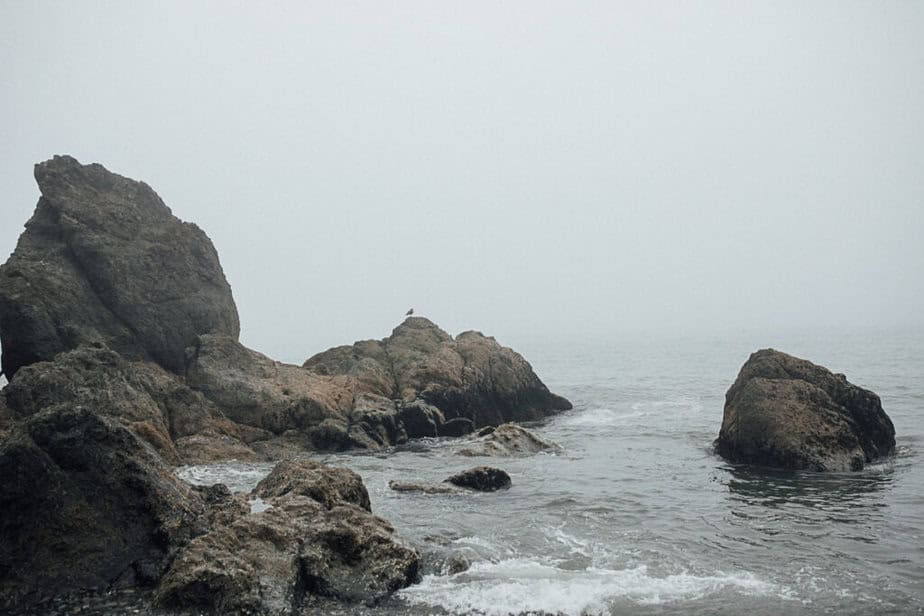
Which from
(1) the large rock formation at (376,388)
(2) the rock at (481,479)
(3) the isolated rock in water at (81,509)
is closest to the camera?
(3) the isolated rock in water at (81,509)

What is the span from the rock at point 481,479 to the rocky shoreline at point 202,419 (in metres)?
0.05

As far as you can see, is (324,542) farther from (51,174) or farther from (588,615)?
(51,174)

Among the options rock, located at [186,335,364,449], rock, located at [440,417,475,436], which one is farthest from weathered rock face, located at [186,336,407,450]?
rock, located at [440,417,475,436]

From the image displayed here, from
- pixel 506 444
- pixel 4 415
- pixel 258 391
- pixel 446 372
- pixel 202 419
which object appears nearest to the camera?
pixel 4 415

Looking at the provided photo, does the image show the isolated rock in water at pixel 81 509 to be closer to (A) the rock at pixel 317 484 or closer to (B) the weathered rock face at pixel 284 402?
(A) the rock at pixel 317 484

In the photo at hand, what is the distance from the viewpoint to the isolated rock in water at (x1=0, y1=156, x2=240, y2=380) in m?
28.8

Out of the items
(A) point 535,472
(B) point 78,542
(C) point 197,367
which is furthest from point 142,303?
(B) point 78,542

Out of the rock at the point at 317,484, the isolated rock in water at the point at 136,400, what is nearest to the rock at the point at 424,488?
the rock at the point at 317,484

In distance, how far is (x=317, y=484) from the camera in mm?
15328

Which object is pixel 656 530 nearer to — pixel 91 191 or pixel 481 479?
pixel 481 479

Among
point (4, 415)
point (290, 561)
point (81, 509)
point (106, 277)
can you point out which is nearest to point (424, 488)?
point (290, 561)

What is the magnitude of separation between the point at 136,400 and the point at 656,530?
19391 millimetres

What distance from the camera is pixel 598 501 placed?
807 inches

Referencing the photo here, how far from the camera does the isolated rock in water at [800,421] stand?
80.7ft
